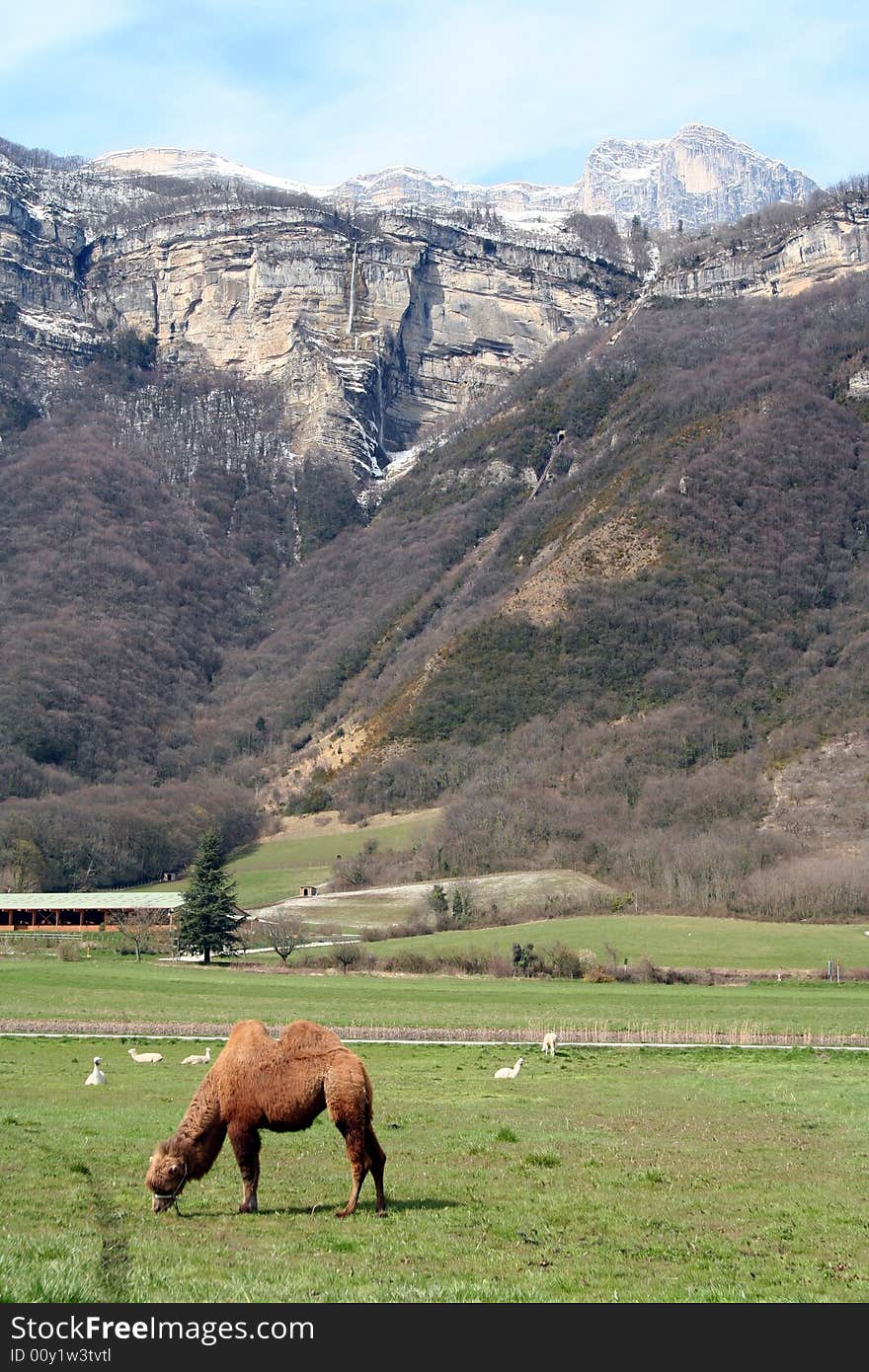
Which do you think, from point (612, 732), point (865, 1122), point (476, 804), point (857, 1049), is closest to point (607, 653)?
point (612, 732)

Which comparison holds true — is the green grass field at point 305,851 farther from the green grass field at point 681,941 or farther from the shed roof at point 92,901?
the green grass field at point 681,941

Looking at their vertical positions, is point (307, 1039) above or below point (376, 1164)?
above

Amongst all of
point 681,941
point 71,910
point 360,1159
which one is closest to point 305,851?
point 71,910

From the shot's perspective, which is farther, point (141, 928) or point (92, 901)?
point (92, 901)

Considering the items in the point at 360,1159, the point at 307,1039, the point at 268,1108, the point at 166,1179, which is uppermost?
the point at 307,1039

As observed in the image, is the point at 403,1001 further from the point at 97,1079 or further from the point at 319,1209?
the point at 319,1209

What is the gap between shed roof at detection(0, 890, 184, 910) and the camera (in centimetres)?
11650

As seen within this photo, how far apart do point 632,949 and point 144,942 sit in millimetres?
36635

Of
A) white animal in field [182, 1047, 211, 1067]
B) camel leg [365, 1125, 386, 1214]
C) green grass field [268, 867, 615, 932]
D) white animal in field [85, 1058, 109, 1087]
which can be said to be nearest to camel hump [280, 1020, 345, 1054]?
camel leg [365, 1125, 386, 1214]

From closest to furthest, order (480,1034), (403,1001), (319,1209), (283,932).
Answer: (319,1209) → (480,1034) → (403,1001) → (283,932)

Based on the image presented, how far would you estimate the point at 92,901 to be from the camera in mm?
120125

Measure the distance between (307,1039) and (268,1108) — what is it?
3.08ft

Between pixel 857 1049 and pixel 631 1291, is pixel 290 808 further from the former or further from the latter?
pixel 631 1291

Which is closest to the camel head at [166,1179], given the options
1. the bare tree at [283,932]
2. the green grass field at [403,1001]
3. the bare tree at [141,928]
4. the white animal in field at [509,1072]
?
the white animal in field at [509,1072]
